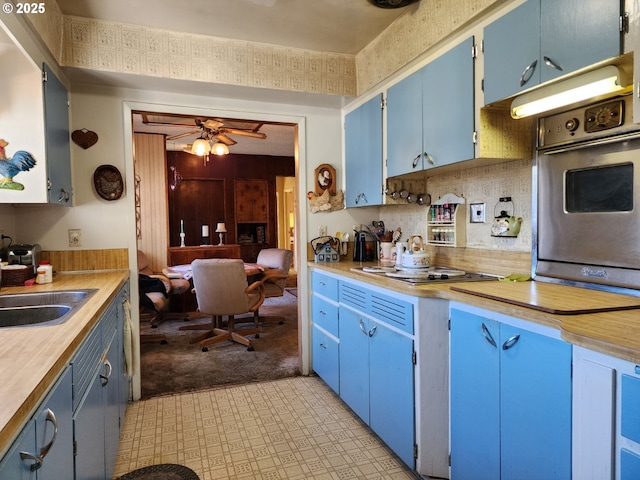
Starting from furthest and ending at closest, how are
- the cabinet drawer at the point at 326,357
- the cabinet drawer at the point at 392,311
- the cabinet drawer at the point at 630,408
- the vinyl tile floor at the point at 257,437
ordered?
the cabinet drawer at the point at 326,357, the vinyl tile floor at the point at 257,437, the cabinet drawer at the point at 392,311, the cabinet drawer at the point at 630,408

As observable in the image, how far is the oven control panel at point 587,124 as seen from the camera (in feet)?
5.08

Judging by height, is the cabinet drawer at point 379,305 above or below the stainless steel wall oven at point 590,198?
below

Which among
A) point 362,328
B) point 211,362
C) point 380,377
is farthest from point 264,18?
point 211,362

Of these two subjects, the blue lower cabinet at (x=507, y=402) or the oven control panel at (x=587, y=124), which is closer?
the blue lower cabinet at (x=507, y=402)

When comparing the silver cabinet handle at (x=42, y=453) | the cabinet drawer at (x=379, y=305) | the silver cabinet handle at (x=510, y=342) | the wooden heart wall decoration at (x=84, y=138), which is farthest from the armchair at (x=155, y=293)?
the silver cabinet handle at (x=510, y=342)

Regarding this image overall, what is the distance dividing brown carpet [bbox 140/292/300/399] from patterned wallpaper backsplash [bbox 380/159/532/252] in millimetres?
1685

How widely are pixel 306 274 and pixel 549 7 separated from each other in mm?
2295

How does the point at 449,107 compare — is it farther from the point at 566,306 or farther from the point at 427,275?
the point at 566,306

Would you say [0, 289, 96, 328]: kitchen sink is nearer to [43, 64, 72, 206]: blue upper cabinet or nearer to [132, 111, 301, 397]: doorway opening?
[43, 64, 72, 206]: blue upper cabinet

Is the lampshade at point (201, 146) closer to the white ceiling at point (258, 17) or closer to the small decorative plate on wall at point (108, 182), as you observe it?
the small decorative plate on wall at point (108, 182)

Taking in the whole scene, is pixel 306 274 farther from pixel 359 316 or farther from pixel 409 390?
pixel 409 390

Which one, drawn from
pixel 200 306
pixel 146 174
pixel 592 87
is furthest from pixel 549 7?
pixel 146 174

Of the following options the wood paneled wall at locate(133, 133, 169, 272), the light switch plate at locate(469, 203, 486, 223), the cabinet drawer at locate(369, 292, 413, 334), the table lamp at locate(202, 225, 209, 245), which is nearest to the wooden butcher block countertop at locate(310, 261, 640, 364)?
the cabinet drawer at locate(369, 292, 413, 334)

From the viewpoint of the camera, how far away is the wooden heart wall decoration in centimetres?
271
